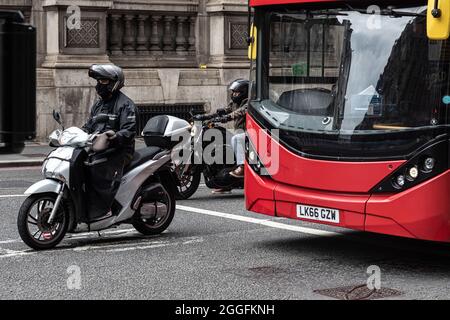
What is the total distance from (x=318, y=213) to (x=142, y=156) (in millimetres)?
2079

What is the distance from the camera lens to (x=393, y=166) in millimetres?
7109

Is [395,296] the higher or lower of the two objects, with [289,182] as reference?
lower

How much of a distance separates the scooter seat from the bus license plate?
1816 millimetres

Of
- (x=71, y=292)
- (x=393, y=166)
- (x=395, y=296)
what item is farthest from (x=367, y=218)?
(x=71, y=292)

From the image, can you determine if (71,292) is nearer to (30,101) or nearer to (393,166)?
(393,166)

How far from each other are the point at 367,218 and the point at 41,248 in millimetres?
2948

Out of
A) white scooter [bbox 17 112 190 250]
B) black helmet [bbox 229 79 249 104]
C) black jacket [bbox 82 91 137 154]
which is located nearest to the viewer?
white scooter [bbox 17 112 190 250]

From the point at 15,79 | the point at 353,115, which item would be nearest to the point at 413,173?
the point at 353,115

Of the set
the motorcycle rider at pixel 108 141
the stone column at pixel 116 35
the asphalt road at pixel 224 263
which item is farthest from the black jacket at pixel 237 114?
the stone column at pixel 116 35

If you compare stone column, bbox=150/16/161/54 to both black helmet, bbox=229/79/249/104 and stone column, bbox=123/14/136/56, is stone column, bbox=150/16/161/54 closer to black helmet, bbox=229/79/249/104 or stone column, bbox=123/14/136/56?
stone column, bbox=123/14/136/56

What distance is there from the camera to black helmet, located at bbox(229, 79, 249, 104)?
12.4 metres

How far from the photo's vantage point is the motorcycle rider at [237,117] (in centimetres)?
1223

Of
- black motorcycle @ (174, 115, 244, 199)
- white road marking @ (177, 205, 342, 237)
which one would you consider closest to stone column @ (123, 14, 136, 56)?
black motorcycle @ (174, 115, 244, 199)

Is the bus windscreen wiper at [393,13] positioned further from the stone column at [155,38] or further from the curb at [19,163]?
the stone column at [155,38]
